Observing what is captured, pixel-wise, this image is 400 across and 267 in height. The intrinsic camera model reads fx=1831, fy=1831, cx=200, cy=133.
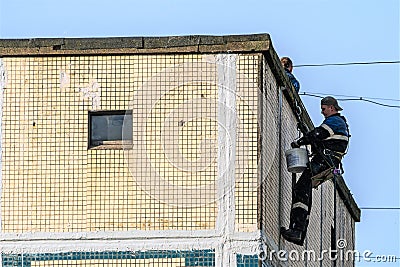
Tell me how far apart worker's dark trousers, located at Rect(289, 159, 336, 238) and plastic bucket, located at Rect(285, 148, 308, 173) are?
0.60 feet

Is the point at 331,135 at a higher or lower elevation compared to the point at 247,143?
higher

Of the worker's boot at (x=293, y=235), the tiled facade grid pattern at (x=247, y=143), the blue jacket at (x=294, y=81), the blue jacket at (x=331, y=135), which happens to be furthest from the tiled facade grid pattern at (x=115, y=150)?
the blue jacket at (x=294, y=81)

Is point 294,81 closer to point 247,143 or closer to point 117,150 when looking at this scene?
point 247,143

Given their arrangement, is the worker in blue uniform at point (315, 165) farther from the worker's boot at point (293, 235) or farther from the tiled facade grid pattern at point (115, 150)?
the tiled facade grid pattern at point (115, 150)

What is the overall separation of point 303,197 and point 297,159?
0.62 metres

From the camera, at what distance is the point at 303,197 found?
26062 millimetres

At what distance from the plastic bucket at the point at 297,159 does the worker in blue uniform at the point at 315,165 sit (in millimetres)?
94

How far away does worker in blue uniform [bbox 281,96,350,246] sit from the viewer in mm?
25906

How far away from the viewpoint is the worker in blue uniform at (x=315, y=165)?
85.0ft

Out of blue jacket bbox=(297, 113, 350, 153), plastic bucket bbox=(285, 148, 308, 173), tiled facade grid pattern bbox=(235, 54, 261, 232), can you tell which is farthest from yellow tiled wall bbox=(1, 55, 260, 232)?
blue jacket bbox=(297, 113, 350, 153)

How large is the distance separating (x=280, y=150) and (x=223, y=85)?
197 cm

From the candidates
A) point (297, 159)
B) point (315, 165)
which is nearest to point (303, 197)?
point (315, 165)

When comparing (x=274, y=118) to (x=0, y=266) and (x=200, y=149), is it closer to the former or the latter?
(x=200, y=149)

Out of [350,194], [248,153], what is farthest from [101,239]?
[350,194]
